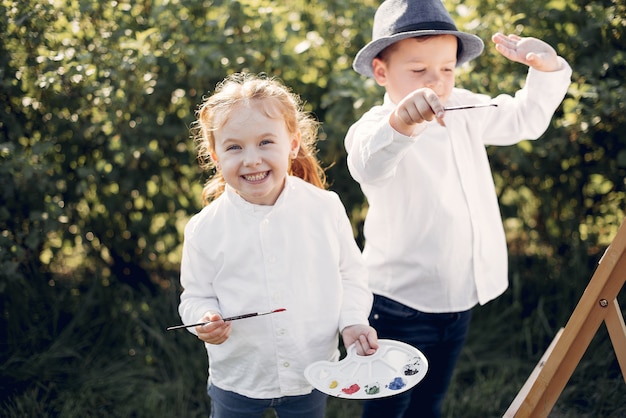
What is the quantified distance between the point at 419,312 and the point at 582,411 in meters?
1.16

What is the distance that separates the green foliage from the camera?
2959 mm

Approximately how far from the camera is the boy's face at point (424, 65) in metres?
2.07

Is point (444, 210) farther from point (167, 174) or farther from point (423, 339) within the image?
point (167, 174)

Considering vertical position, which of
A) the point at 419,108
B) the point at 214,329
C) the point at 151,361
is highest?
the point at 419,108

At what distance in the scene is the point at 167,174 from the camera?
3506mm

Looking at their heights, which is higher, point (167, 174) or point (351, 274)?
point (167, 174)

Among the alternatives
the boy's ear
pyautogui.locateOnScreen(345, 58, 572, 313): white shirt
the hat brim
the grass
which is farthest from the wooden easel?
the grass

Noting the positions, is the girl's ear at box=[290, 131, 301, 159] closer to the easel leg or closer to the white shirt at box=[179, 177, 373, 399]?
the white shirt at box=[179, 177, 373, 399]

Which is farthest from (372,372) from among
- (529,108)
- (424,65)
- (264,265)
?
(529,108)

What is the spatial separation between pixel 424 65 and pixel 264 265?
2.44 ft

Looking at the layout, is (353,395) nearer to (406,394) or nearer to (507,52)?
(406,394)

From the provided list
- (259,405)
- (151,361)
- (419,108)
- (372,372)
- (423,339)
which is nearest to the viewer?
(419,108)

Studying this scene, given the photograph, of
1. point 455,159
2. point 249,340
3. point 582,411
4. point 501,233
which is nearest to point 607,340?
point 582,411

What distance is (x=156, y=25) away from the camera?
321cm
